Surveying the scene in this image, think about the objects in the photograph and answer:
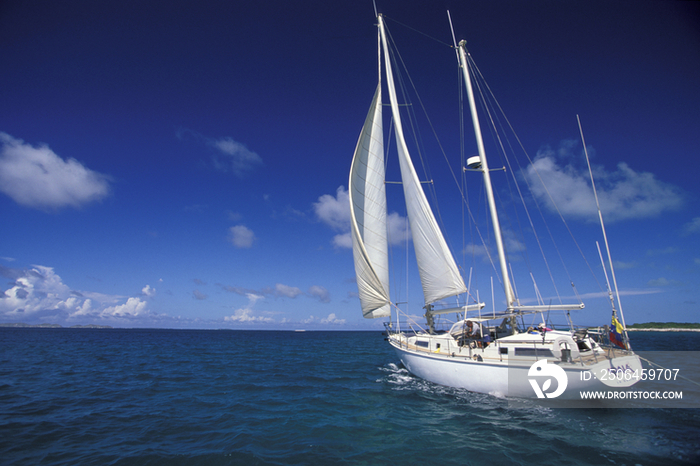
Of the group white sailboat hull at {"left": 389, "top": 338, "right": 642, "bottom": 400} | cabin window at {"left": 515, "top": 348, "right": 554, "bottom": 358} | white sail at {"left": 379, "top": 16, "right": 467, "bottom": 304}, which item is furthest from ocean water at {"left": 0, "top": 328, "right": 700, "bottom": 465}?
white sail at {"left": 379, "top": 16, "right": 467, "bottom": 304}

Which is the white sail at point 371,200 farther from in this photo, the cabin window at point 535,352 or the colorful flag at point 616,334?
the colorful flag at point 616,334

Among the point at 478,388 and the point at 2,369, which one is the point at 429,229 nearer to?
the point at 478,388

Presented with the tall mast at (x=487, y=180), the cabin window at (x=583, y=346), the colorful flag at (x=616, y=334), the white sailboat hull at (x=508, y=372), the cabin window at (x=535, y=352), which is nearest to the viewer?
the white sailboat hull at (x=508, y=372)

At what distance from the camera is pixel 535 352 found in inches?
461

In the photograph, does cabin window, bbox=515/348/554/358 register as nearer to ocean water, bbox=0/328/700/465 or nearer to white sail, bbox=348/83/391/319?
ocean water, bbox=0/328/700/465

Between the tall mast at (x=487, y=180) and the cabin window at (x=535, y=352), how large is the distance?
11.4 feet

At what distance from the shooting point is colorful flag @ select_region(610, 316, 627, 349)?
1138cm

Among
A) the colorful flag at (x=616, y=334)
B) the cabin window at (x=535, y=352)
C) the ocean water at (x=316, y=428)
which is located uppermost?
the colorful flag at (x=616, y=334)

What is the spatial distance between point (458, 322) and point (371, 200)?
9.43m

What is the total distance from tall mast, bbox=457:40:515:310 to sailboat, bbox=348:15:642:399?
0.05m

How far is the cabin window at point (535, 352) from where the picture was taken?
Answer: 1173 centimetres

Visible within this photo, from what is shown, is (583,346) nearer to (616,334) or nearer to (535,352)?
(616,334)

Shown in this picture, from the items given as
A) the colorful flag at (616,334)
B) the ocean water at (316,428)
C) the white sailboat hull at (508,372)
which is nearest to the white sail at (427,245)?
the white sailboat hull at (508,372)

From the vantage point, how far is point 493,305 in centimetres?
1658
